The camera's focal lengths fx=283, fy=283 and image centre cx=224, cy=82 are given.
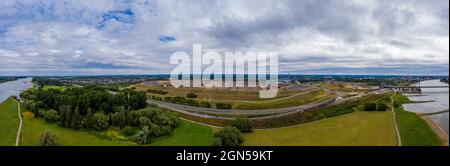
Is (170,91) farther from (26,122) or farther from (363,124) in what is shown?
(363,124)

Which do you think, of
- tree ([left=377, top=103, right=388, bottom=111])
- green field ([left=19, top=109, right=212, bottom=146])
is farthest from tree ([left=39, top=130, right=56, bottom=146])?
tree ([left=377, top=103, right=388, bottom=111])

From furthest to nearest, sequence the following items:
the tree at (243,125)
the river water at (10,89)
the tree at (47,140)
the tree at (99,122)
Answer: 1. the river water at (10,89)
2. the tree at (99,122)
3. the tree at (243,125)
4. the tree at (47,140)

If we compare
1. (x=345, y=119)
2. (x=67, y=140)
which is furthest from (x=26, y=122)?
(x=345, y=119)

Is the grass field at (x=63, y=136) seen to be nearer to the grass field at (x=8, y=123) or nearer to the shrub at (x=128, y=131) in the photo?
the grass field at (x=8, y=123)

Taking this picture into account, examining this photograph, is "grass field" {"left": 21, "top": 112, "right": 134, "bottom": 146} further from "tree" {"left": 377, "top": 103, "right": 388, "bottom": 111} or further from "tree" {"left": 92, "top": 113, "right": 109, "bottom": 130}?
"tree" {"left": 377, "top": 103, "right": 388, "bottom": 111}

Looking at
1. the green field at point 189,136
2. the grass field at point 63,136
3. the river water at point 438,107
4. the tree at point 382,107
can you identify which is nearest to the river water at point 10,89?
the grass field at point 63,136

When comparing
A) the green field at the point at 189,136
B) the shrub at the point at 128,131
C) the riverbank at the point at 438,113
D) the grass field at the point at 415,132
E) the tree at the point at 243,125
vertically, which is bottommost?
the green field at the point at 189,136
